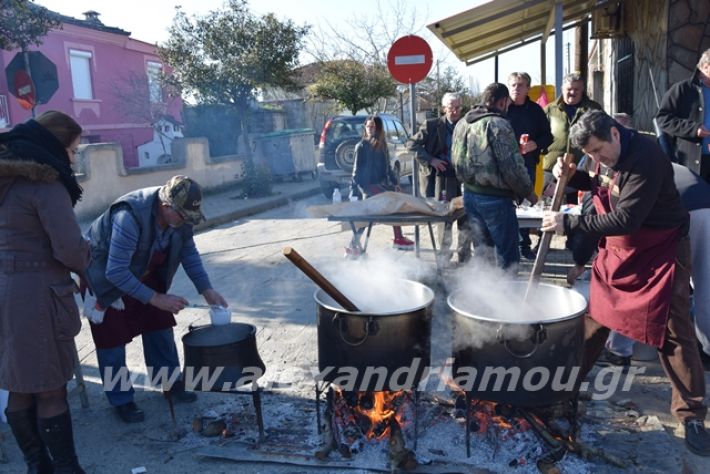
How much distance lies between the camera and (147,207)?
3.49 metres

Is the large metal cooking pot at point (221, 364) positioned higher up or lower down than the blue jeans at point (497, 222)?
lower down

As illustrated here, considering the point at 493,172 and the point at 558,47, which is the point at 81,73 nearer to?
the point at 558,47

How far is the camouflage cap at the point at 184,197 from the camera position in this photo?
10.9ft

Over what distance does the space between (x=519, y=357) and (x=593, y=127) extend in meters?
1.20

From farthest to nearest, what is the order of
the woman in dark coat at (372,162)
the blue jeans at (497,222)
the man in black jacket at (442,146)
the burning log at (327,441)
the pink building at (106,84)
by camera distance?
the pink building at (106,84) < the woman in dark coat at (372,162) < the man in black jacket at (442,146) < the blue jeans at (497,222) < the burning log at (327,441)

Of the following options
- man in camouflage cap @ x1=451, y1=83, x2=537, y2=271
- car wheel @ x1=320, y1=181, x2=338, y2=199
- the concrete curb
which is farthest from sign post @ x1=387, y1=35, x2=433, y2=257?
car wheel @ x1=320, y1=181, x2=338, y2=199

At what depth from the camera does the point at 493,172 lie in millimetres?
4609

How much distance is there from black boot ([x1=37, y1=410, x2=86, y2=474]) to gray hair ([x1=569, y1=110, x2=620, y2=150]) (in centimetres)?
300

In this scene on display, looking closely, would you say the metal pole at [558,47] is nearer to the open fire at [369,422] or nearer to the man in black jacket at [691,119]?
the man in black jacket at [691,119]

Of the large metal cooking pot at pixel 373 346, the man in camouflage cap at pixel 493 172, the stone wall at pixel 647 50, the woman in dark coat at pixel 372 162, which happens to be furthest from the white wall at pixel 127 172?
the stone wall at pixel 647 50

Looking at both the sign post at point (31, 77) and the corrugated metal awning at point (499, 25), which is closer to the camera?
the sign post at point (31, 77)

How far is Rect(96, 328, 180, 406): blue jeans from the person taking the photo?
12.3ft

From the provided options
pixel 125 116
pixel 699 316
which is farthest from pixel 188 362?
pixel 125 116

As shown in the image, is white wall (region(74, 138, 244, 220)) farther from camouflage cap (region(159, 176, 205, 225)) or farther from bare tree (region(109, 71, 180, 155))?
camouflage cap (region(159, 176, 205, 225))
